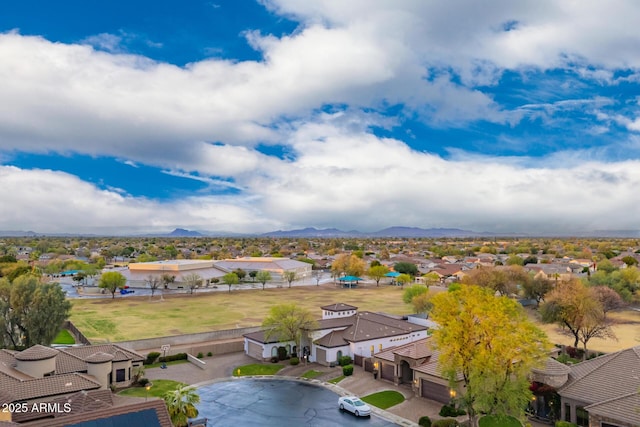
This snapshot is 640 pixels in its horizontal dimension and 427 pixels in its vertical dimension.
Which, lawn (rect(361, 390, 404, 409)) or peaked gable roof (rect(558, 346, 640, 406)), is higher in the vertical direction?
peaked gable roof (rect(558, 346, 640, 406))

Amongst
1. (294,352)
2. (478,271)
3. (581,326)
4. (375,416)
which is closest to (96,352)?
(294,352)

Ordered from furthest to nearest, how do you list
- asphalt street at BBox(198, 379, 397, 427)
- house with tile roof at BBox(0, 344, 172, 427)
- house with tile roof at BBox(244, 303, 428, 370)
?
house with tile roof at BBox(244, 303, 428, 370) < asphalt street at BBox(198, 379, 397, 427) < house with tile roof at BBox(0, 344, 172, 427)

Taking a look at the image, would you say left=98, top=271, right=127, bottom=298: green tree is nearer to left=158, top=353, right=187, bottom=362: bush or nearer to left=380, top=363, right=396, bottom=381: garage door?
left=158, top=353, right=187, bottom=362: bush

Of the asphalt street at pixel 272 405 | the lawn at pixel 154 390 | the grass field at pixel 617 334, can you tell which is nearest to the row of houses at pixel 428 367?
the asphalt street at pixel 272 405

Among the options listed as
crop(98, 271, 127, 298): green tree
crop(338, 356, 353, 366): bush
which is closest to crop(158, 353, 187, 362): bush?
crop(338, 356, 353, 366): bush

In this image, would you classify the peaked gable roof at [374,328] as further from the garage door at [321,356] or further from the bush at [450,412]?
the bush at [450,412]

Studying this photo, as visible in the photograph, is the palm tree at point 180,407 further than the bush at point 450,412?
No

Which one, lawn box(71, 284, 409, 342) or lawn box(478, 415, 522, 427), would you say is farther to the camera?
lawn box(71, 284, 409, 342)
